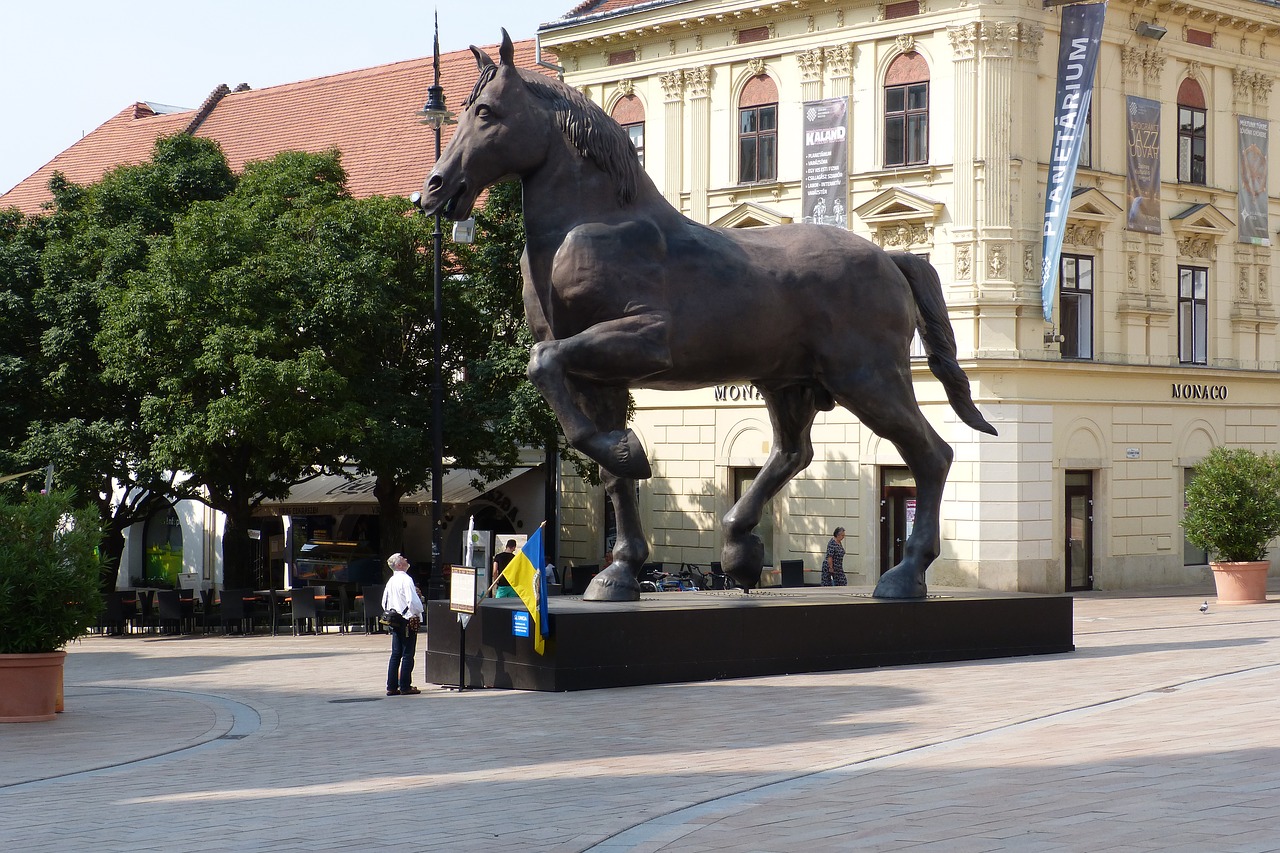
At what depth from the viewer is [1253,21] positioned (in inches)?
1395

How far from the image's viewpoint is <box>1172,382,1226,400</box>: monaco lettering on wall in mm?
34944

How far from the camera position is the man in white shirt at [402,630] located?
15953mm

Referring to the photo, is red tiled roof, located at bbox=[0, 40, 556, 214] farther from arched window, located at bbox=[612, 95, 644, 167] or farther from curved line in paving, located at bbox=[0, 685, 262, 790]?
curved line in paving, located at bbox=[0, 685, 262, 790]

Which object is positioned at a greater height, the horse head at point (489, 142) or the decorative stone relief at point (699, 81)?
the decorative stone relief at point (699, 81)

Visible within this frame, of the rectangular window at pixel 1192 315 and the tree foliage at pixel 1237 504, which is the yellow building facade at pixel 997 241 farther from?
the tree foliage at pixel 1237 504

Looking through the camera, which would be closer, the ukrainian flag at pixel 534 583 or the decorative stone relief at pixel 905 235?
the ukrainian flag at pixel 534 583

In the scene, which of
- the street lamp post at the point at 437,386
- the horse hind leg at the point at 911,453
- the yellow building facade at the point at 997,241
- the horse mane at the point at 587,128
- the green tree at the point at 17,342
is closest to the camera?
the horse mane at the point at 587,128

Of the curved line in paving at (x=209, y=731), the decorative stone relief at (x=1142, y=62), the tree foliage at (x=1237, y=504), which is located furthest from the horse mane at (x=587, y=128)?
the decorative stone relief at (x=1142, y=62)

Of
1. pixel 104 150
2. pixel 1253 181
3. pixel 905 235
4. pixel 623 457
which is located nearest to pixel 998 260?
pixel 905 235

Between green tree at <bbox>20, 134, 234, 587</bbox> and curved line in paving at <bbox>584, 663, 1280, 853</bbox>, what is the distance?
20.0 metres

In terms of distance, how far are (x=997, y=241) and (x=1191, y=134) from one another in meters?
6.89

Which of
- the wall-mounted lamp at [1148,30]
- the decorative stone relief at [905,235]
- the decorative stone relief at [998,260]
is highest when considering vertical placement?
the wall-mounted lamp at [1148,30]

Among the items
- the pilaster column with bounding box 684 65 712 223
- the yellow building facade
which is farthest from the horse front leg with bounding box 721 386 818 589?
the pilaster column with bounding box 684 65 712 223

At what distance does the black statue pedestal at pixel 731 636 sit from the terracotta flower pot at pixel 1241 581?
11.9m
